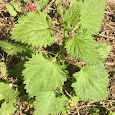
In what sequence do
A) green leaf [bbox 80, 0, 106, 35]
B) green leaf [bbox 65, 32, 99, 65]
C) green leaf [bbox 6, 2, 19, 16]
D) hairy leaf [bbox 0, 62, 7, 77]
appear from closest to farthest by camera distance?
green leaf [bbox 65, 32, 99, 65]
green leaf [bbox 80, 0, 106, 35]
hairy leaf [bbox 0, 62, 7, 77]
green leaf [bbox 6, 2, 19, 16]

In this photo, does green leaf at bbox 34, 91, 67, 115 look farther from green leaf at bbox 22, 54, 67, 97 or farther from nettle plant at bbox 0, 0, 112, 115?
green leaf at bbox 22, 54, 67, 97

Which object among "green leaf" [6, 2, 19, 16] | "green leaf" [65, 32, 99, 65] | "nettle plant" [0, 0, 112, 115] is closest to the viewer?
"green leaf" [65, 32, 99, 65]

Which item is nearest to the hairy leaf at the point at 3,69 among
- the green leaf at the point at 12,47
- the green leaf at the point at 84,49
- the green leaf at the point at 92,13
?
the green leaf at the point at 12,47

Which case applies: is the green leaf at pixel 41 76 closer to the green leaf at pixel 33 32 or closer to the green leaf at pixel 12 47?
the green leaf at pixel 33 32

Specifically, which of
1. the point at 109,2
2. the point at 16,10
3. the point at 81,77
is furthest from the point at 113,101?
the point at 16,10

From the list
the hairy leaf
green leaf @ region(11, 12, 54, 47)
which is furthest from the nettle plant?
the hairy leaf

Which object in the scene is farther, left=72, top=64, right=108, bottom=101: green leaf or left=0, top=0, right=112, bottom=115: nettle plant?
left=72, top=64, right=108, bottom=101: green leaf

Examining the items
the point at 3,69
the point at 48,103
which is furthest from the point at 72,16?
the point at 3,69
